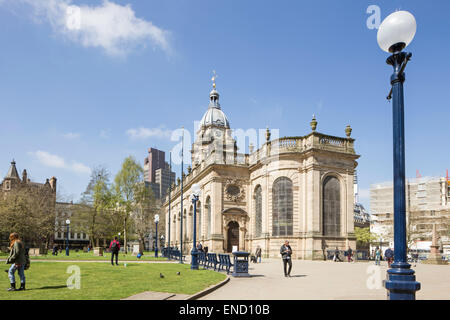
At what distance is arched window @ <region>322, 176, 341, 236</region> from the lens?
35500mm

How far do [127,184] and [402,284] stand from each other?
4432cm

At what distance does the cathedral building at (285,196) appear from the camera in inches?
1383

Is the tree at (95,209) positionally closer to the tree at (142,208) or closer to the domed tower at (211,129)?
the tree at (142,208)

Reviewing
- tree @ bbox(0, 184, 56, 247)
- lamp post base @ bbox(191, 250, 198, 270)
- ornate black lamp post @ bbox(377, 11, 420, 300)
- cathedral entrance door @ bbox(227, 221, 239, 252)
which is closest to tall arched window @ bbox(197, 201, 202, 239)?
cathedral entrance door @ bbox(227, 221, 239, 252)

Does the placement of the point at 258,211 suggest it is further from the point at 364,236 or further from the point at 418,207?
the point at 418,207

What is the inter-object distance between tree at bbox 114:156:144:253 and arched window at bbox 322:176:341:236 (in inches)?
961

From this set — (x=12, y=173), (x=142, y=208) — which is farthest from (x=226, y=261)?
(x=12, y=173)

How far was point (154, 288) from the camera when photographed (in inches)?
433

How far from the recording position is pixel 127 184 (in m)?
47.6

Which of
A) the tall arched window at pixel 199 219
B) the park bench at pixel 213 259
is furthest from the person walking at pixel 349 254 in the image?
the tall arched window at pixel 199 219

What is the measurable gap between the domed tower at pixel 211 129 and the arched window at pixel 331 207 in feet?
92.6

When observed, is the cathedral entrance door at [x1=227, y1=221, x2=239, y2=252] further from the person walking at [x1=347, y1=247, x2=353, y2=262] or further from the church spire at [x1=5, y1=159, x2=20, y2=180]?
the church spire at [x1=5, y1=159, x2=20, y2=180]
